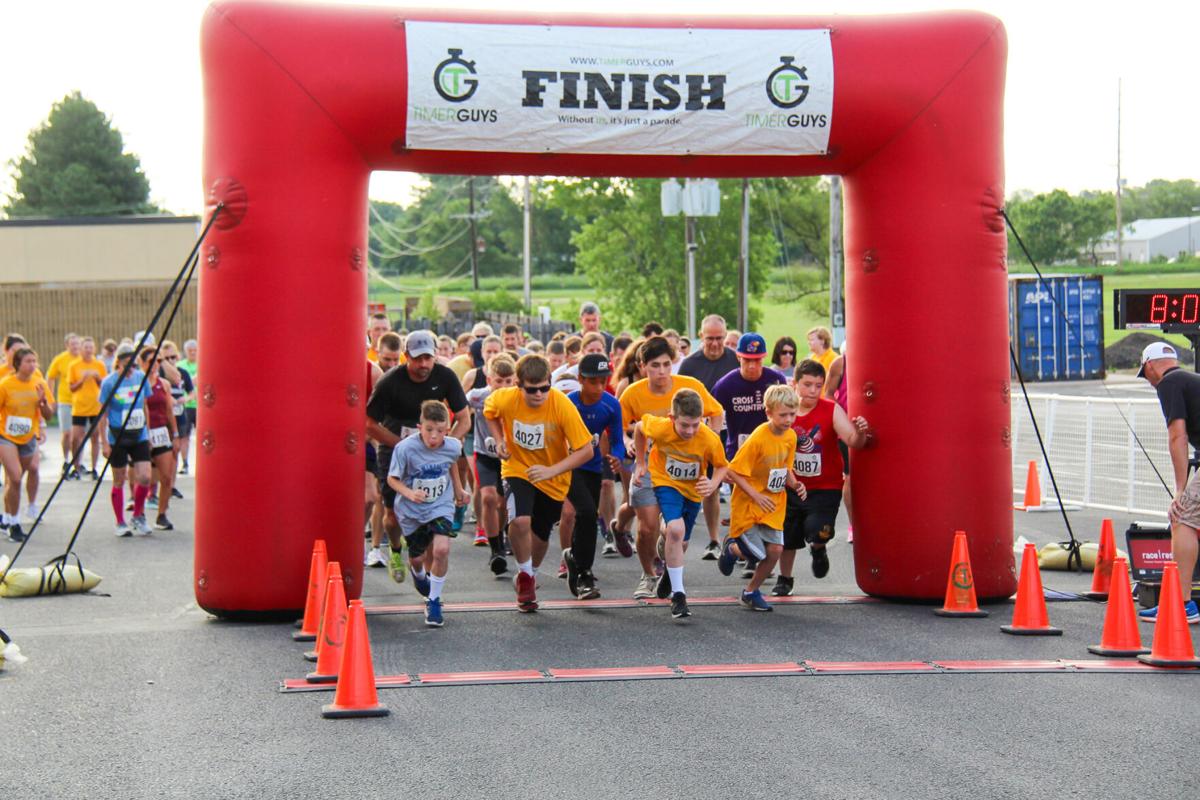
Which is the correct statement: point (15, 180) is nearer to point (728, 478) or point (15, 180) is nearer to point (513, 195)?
point (513, 195)

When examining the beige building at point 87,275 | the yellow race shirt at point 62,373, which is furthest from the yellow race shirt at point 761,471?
A: the beige building at point 87,275

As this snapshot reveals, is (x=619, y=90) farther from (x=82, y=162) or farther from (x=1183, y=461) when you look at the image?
(x=82, y=162)

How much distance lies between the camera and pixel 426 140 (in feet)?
32.3

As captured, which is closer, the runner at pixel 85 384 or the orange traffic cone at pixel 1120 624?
the orange traffic cone at pixel 1120 624

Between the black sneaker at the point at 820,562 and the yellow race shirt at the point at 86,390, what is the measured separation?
10.6 m

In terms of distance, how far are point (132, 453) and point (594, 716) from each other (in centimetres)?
867

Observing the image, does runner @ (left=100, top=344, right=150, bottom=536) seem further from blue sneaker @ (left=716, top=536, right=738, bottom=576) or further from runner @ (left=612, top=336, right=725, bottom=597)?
blue sneaker @ (left=716, top=536, right=738, bottom=576)

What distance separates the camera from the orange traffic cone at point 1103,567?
10.6 metres

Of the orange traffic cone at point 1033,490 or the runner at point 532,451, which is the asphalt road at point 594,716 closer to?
the runner at point 532,451

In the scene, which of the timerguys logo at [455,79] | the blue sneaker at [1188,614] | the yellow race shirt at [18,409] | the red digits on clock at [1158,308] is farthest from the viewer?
the yellow race shirt at [18,409]

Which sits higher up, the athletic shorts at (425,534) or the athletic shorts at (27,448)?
the athletic shorts at (27,448)

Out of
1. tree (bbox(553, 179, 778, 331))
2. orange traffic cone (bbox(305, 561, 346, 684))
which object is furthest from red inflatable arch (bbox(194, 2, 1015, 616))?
tree (bbox(553, 179, 778, 331))

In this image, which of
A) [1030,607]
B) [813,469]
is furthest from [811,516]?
[1030,607]

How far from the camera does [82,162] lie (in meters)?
92.1
